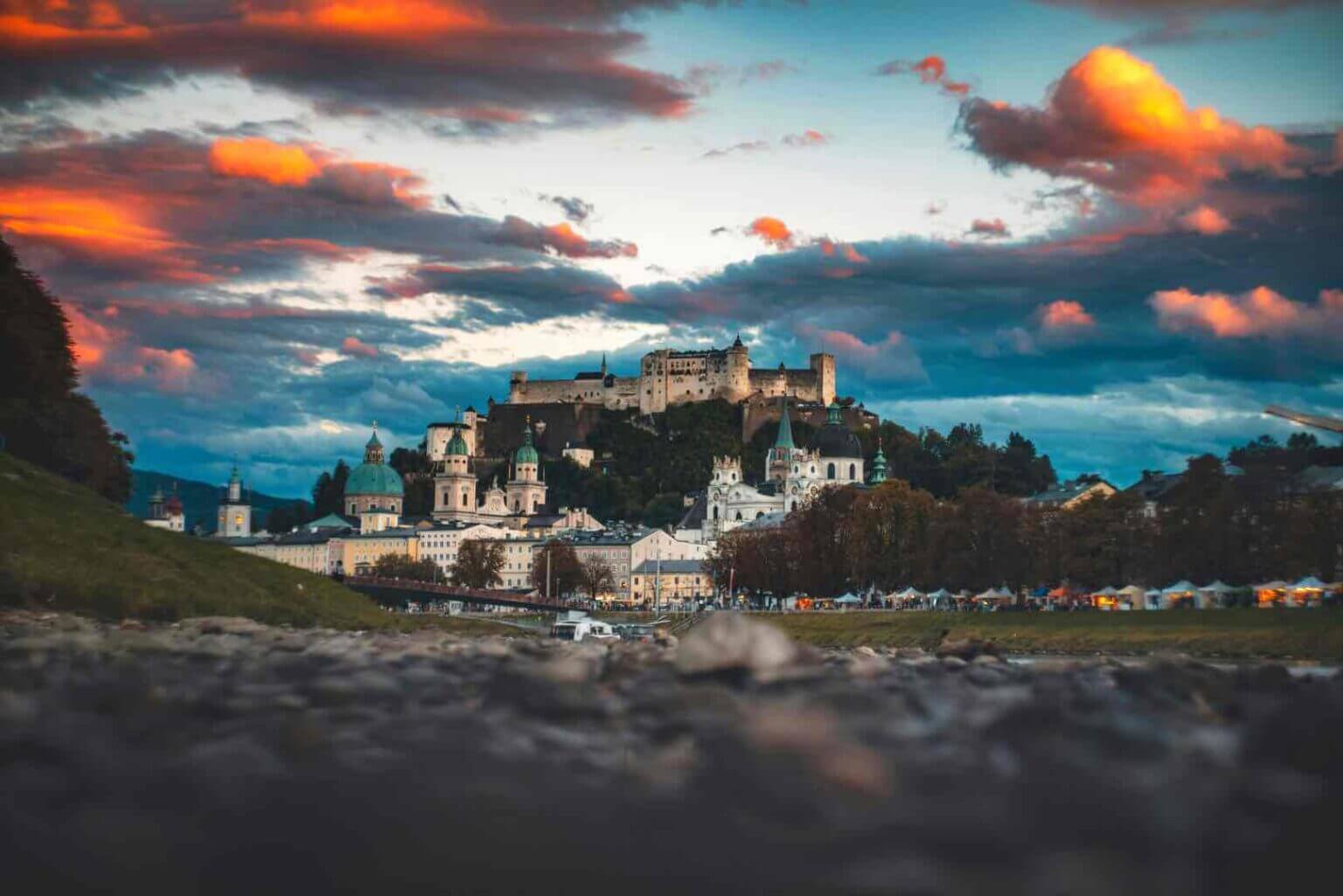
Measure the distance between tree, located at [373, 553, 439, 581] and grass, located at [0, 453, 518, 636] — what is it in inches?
4775

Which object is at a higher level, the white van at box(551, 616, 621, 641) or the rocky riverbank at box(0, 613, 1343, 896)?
the rocky riverbank at box(0, 613, 1343, 896)

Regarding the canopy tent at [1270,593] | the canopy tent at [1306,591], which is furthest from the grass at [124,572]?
the canopy tent at [1306,591]

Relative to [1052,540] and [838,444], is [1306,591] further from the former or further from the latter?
[838,444]

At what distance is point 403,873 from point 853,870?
271 centimetres

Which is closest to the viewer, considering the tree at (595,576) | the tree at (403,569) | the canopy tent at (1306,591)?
the canopy tent at (1306,591)

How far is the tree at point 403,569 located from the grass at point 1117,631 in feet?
304

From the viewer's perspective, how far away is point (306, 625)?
41.6 m

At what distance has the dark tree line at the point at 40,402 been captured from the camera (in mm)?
63625

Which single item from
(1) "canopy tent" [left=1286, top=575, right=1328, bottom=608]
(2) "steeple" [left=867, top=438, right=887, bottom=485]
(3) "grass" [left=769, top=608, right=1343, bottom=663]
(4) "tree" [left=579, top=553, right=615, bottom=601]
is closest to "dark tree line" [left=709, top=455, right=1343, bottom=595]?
(1) "canopy tent" [left=1286, top=575, right=1328, bottom=608]

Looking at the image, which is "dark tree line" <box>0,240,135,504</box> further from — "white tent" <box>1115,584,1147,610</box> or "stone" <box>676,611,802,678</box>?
"stone" <box>676,611,802,678</box>

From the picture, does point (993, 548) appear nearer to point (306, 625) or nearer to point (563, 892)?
point (306, 625)

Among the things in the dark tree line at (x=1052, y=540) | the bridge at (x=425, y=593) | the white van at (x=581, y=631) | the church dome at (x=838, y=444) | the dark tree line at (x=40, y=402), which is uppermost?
the church dome at (x=838, y=444)

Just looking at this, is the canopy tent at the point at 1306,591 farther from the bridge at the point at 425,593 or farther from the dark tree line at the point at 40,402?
the bridge at the point at 425,593

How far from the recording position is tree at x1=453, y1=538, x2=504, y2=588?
16012 centimetres
